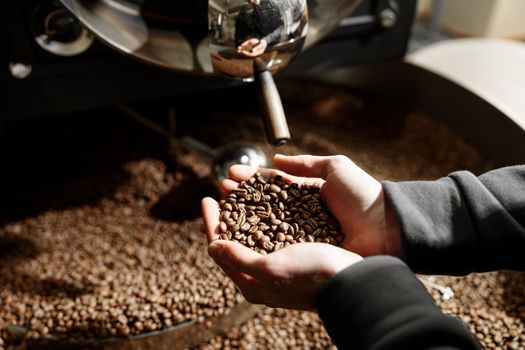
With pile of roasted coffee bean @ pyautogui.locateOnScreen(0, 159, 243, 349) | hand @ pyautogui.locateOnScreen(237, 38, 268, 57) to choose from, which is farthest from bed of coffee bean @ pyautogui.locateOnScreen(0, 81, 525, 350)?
hand @ pyautogui.locateOnScreen(237, 38, 268, 57)

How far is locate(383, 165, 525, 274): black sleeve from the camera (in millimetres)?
656

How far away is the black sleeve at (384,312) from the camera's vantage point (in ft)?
1.72

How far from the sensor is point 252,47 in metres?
0.61

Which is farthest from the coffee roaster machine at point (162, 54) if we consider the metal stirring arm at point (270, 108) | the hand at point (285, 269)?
the hand at point (285, 269)

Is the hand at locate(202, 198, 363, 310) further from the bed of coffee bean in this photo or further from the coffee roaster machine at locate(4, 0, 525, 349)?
the bed of coffee bean

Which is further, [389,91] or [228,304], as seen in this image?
[389,91]

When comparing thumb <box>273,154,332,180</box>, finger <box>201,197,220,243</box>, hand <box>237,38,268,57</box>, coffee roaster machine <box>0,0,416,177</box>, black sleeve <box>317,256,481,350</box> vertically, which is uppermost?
hand <box>237,38,268,57</box>

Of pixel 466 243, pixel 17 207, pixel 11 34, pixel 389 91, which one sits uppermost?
Result: pixel 11 34

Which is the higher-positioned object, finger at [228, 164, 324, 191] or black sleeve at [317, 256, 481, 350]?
black sleeve at [317, 256, 481, 350]

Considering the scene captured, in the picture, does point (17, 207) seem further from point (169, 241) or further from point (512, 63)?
point (512, 63)

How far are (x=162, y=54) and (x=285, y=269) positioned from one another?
0.41 metres

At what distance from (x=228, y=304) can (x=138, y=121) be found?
688mm

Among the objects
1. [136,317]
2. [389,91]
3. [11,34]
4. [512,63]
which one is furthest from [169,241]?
[512,63]

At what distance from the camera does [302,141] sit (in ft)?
4.18
